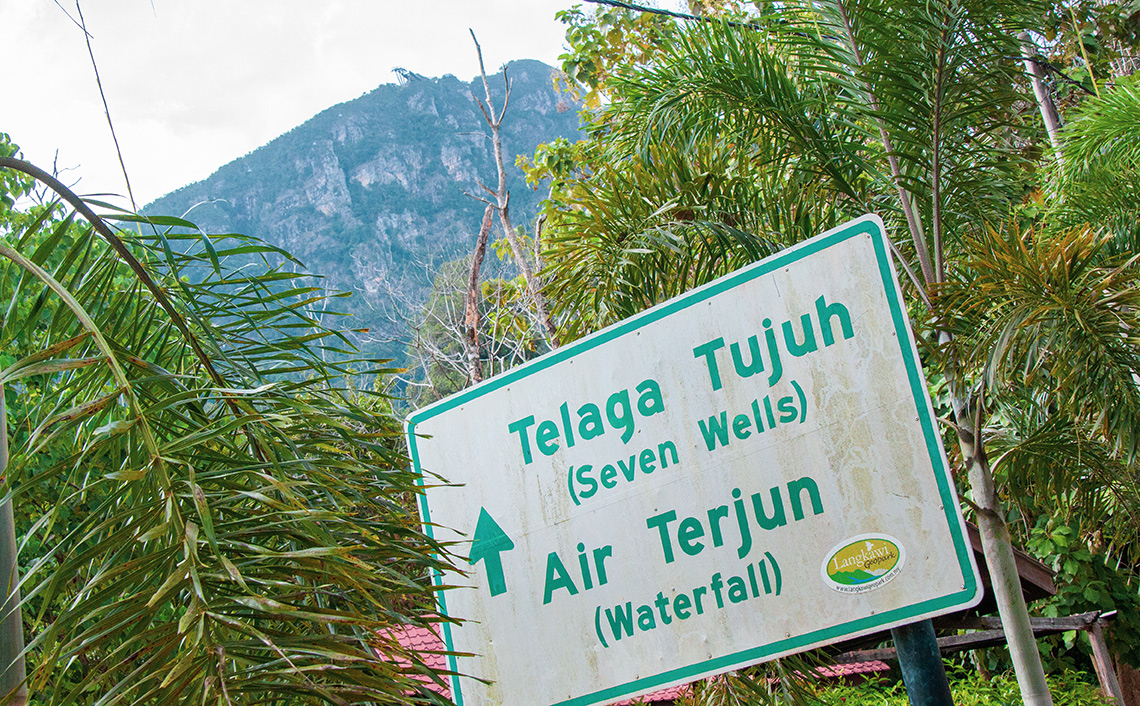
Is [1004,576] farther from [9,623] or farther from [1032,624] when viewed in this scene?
[1032,624]

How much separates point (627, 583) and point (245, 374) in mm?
865

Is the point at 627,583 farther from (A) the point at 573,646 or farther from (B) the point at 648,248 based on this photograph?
(B) the point at 648,248

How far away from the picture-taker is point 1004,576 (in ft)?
11.3

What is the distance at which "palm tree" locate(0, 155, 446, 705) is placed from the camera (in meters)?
1.00

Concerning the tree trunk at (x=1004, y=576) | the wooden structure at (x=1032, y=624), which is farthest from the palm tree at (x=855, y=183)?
the wooden structure at (x=1032, y=624)

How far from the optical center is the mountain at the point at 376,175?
6731cm

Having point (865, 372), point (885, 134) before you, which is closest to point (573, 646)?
point (865, 372)

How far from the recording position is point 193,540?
1.02 meters

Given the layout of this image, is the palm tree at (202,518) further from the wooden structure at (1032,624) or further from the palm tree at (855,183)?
the wooden structure at (1032,624)

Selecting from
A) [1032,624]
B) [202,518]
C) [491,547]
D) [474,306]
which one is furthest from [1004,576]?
[474,306]

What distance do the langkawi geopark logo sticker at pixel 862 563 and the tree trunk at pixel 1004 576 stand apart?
7.52 ft

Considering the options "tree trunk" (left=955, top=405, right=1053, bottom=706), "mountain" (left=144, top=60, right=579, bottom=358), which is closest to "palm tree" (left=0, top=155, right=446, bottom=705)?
"tree trunk" (left=955, top=405, right=1053, bottom=706)

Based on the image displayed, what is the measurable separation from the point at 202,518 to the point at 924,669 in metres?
1.28

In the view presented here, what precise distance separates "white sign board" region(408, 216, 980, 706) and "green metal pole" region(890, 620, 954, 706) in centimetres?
26
